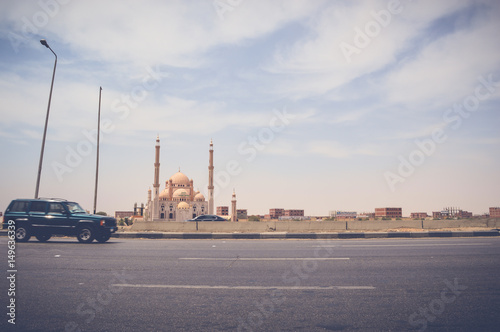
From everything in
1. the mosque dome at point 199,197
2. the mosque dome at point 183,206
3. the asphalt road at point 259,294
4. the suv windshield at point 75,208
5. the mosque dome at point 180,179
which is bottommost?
the asphalt road at point 259,294

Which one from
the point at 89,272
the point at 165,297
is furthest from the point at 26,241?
the point at 165,297

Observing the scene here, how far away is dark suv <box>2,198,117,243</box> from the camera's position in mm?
13391

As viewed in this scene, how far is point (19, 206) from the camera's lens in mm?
13750

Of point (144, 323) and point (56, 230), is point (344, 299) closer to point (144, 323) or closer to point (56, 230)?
point (144, 323)

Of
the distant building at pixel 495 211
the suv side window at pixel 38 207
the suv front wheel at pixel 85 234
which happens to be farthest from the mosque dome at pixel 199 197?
the suv front wheel at pixel 85 234


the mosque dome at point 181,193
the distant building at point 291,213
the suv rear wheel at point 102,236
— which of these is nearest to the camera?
the suv rear wheel at point 102,236

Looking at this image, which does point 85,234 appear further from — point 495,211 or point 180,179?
point 495,211

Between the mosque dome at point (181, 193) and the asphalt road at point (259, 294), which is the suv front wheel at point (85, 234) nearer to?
the asphalt road at point (259, 294)

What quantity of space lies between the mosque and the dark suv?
6954cm

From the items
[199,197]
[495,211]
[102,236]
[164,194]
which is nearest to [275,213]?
[199,197]

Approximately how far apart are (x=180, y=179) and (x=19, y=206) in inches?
3527

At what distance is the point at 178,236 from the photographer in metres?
17.1

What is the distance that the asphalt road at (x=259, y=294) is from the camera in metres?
3.66

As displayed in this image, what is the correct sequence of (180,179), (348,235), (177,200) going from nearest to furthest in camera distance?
(348,235) < (177,200) < (180,179)
